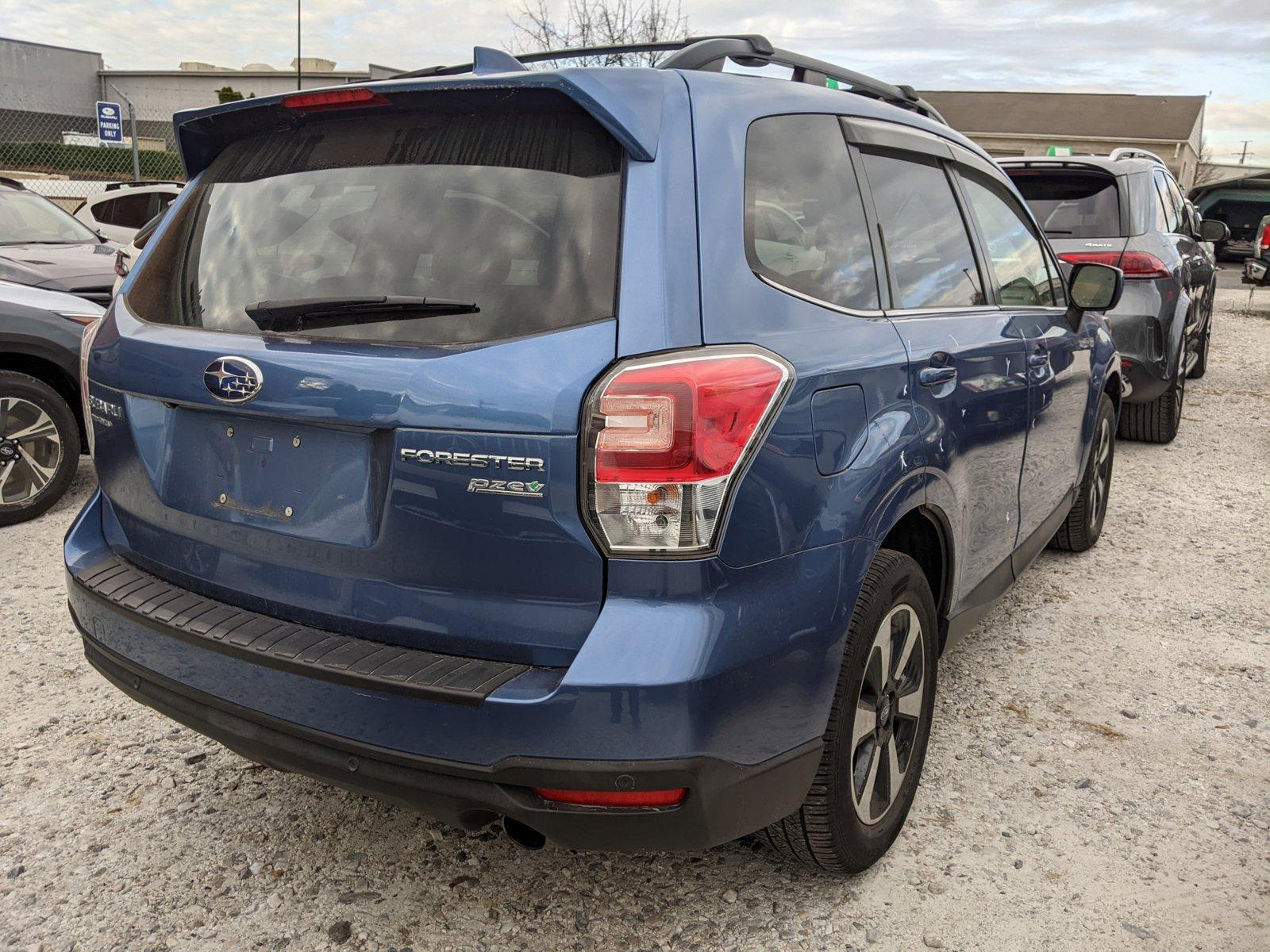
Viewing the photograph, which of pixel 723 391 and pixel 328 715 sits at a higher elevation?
pixel 723 391

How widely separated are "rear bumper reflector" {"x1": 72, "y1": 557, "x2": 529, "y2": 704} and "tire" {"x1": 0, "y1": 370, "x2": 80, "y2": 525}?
3625 millimetres

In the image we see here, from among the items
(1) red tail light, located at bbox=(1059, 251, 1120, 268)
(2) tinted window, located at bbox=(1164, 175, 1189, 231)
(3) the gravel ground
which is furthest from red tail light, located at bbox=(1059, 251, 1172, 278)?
(3) the gravel ground

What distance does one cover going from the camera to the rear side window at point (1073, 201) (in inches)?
276

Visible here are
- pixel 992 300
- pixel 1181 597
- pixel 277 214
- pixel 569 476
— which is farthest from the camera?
pixel 1181 597

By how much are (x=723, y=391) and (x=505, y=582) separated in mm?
529

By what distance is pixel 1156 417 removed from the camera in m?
7.84

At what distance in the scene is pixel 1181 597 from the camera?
480 cm

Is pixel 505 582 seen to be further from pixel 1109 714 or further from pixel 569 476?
pixel 1109 714

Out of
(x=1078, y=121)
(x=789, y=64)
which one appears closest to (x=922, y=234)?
(x=789, y=64)

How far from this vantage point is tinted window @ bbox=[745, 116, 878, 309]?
2.27 meters

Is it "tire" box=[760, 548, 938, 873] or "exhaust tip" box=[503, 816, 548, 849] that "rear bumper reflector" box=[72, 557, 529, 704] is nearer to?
"exhaust tip" box=[503, 816, 548, 849]

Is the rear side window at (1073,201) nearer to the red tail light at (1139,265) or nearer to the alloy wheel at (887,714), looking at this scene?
the red tail light at (1139,265)

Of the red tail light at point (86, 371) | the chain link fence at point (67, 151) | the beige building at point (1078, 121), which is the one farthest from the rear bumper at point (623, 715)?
the beige building at point (1078, 121)

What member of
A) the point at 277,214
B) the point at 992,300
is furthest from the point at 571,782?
the point at 992,300
